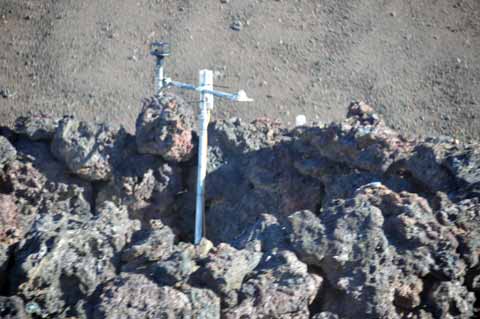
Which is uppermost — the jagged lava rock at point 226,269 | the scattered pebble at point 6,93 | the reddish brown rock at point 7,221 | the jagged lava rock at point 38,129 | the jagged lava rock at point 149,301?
the scattered pebble at point 6,93

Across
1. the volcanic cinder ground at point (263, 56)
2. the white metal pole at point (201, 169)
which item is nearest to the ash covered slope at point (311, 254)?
the white metal pole at point (201, 169)

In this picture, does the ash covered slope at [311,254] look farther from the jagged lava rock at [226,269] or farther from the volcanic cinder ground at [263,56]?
the volcanic cinder ground at [263,56]

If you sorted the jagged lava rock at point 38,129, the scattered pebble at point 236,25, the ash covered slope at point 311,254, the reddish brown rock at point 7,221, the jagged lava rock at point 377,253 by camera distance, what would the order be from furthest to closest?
1. the scattered pebble at point 236,25
2. the jagged lava rock at point 38,129
3. the reddish brown rock at point 7,221
4. the jagged lava rock at point 377,253
5. the ash covered slope at point 311,254

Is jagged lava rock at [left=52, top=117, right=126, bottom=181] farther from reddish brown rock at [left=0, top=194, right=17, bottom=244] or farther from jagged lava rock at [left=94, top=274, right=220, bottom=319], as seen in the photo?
jagged lava rock at [left=94, top=274, right=220, bottom=319]

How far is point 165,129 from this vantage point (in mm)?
5867

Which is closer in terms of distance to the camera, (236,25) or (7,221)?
(7,221)

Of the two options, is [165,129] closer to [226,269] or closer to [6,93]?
[226,269]

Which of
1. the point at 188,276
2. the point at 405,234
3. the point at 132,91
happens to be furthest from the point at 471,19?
the point at 188,276

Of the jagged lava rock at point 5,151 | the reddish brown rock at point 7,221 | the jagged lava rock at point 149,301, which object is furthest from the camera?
the jagged lava rock at point 5,151

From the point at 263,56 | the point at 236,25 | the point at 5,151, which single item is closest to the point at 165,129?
the point at 5,151

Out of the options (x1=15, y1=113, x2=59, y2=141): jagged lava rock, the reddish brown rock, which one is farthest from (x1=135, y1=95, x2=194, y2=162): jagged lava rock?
the reddish brown rock

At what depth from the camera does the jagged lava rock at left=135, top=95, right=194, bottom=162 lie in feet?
19.2

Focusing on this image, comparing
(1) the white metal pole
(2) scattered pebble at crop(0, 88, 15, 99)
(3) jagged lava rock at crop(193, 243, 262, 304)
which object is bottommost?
(3) jagged lava rock at crop(193, 243, 262, 304)

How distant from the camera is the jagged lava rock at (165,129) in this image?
587cm
